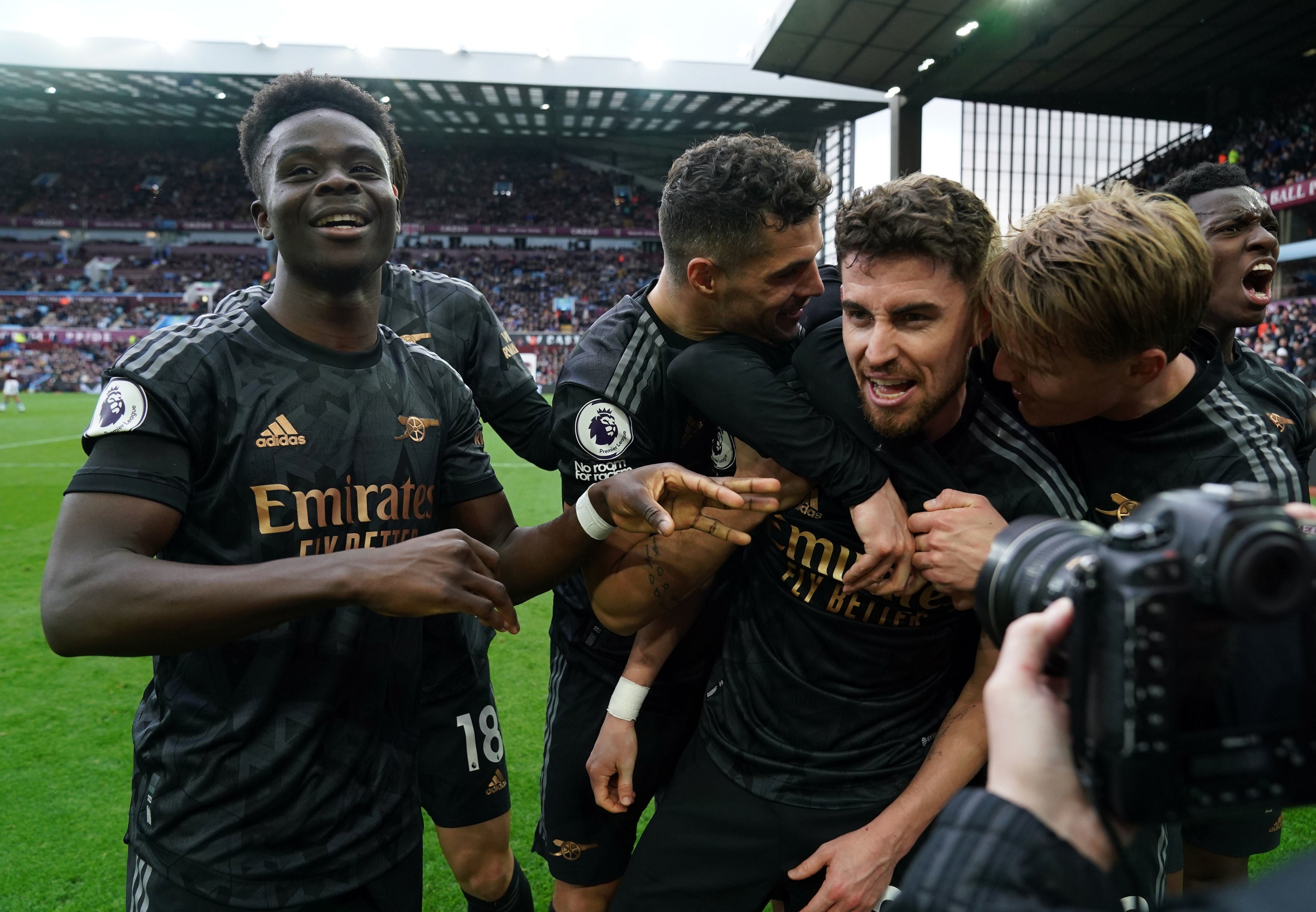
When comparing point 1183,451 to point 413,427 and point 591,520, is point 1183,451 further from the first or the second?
point 413,427

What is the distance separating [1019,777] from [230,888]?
1630 mm

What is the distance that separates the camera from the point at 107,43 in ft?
98.3

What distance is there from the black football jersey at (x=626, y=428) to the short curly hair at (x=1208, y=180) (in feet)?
A: 7.77

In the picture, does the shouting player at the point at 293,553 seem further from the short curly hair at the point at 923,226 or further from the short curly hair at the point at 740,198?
the short curly hair at the point at 740,198

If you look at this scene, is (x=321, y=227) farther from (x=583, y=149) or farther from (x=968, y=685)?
(x=583, y=149)

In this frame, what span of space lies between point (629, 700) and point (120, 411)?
1441 millimetres

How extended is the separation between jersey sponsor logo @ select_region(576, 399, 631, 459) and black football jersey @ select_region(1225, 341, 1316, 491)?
92.2 inches

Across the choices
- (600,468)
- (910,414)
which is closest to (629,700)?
(600,468)

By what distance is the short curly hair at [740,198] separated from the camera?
2.30m

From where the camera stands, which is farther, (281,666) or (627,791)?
(627,791)

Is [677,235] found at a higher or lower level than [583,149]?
lower

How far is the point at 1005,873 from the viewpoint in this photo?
0.81m

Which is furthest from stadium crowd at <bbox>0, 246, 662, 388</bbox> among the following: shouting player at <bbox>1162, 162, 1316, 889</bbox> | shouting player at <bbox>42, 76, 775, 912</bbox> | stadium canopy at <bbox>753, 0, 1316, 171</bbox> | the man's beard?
the man's beard

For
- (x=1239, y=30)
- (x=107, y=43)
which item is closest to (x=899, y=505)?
(x=1239, y=30)
